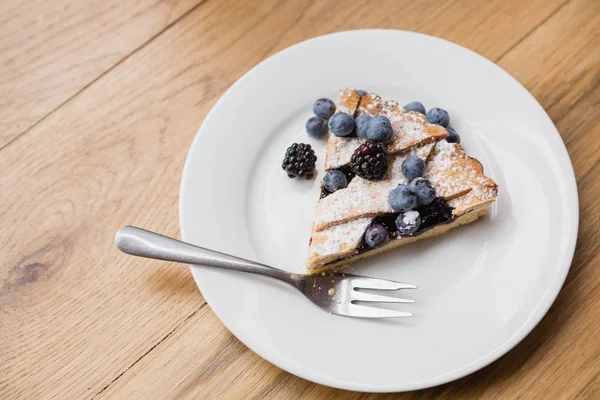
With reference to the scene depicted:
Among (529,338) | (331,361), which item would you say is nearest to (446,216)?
(529,338)

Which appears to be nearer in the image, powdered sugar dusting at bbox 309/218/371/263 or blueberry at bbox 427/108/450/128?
powdered sugar dusting at bbox 309/218/371/263

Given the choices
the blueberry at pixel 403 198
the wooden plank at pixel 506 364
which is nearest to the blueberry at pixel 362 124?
the blueberry at pixel 403 198

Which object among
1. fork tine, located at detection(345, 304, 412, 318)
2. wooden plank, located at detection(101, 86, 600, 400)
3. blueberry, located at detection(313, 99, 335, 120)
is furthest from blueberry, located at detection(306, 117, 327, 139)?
wooden plank, located at detection(101, 86, 600, 400)

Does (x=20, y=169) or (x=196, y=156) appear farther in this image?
(x=20, y=169)

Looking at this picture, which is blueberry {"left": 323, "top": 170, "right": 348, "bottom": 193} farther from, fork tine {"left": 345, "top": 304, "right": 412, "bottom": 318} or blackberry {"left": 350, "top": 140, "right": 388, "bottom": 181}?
fork tine {"left": 345, "top": 304, "right": 412, "bottom": 318}

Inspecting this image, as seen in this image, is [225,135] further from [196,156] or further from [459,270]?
[459,270]

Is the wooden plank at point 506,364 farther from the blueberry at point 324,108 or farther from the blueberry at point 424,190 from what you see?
the blueberry at point 324,108
